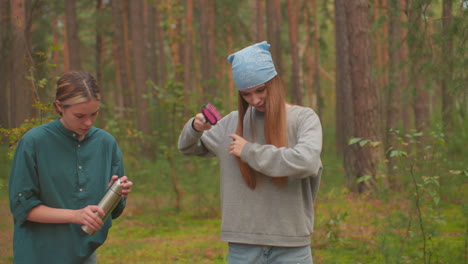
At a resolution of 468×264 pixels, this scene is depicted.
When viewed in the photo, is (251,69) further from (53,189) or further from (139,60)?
(139,60)

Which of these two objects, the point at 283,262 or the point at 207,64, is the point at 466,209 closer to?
the point at 283,262

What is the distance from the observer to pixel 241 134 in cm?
270

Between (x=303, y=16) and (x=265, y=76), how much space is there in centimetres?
2173

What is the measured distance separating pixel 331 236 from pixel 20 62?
14.1 ft

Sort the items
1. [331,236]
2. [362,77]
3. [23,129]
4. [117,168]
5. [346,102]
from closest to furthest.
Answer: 1. [117,168]
2. [23,129]
3. [331,236]
4. [362,77]
5. [346,102]

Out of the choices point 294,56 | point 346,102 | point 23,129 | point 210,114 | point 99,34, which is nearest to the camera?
point 210,114

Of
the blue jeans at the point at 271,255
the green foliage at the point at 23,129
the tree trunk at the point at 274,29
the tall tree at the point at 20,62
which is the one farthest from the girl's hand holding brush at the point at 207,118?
the tree trunk at the point at 274,29

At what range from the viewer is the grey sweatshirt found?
2434mm

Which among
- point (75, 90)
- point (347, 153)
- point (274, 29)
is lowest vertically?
point (347, 153)

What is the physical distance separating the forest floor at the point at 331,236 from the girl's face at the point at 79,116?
117 inches

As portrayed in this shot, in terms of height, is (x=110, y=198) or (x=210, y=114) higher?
(x=210, y=114)

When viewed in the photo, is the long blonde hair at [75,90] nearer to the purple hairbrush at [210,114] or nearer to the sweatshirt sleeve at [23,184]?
the sweatshirt sleeve at [23,184]

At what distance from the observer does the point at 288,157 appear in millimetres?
2420

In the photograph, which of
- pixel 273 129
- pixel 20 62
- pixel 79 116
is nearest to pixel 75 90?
pixel 79 116
